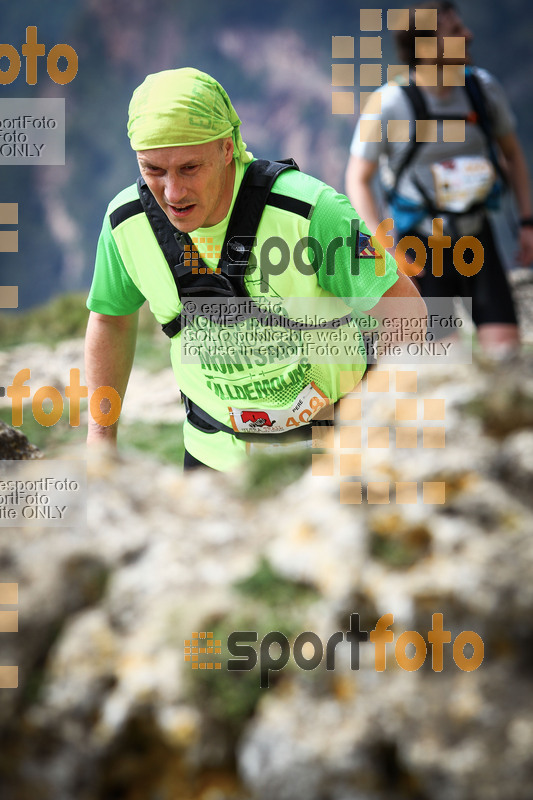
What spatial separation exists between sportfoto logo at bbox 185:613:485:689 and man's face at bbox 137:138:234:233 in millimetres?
1968

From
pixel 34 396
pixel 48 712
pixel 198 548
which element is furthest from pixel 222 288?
pixel 34 396

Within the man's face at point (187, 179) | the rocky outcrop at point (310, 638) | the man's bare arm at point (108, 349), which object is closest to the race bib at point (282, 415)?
the man's bare arm at point (108, 349)

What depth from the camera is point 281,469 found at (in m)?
2.04

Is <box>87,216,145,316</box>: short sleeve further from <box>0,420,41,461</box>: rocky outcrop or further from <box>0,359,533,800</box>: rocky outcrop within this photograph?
<box>0,359,533,800</box>: rocky outcrop

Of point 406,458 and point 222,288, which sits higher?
point 222,288

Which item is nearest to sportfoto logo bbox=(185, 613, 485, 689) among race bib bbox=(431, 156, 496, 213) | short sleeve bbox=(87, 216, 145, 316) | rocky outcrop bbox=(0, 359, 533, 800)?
rocky outcrop bbox=(0, 359, 533, 800)

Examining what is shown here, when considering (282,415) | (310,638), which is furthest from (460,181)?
(310,638)

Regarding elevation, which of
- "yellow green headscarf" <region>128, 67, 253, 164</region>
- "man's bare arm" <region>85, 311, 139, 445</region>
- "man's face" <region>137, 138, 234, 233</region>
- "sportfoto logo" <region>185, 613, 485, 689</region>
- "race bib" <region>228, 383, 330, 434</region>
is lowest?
"sportfoto logo" <region>185, 613, 485, 689</region>

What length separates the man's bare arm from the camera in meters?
3.73

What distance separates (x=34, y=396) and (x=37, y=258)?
23215 mm

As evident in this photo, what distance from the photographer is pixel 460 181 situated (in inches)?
204

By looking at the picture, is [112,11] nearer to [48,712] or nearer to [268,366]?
[268,366]

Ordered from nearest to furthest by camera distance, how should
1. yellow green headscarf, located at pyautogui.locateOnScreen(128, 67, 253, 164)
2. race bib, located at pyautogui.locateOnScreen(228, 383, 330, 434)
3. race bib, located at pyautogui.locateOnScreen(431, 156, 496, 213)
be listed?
yellow green headscarf, located at pyautogui.locateOnScreen(128, 67, 253, 164) → race bib, located at pyautogui.locateOnScreen(228, 383, 330, 434) → race bib, located at pyautogui.locateOnScreen(431, 156, 496, 213)

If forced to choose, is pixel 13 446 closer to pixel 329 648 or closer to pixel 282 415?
pixel 282 415
